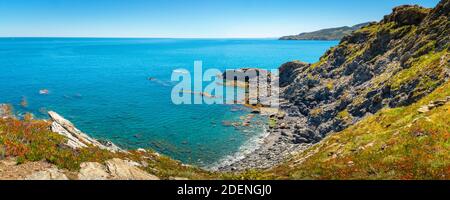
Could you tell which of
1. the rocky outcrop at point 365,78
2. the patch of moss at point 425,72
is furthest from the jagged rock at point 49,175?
the patch of moss at point 425,72

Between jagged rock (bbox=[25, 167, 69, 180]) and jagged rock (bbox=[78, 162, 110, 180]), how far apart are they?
977 mm

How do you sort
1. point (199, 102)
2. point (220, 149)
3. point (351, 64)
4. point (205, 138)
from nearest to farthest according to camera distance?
point (220, 149) < point (205, 138) < point (351, 64) < point (199, 102)

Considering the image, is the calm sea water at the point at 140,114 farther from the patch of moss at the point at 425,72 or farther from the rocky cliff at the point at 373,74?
the patch of moss at the point at 425,72

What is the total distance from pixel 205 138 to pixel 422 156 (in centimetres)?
5428

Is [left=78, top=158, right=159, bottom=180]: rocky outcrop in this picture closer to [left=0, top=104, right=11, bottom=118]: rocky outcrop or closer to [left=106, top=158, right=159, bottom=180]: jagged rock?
[left=106, top=158, right=159, bottom=180]: jagged rock

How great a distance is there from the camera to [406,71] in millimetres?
57781

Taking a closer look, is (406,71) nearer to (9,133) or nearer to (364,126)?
(364,126)

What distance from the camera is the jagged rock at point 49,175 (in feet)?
55.2

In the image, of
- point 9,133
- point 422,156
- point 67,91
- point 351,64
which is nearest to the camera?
point 422,156

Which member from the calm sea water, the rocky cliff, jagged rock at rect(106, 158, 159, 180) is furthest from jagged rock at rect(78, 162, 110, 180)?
the rocky cliff

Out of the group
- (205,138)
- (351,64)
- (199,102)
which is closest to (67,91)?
(199,102)

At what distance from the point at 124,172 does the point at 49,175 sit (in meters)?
4.34

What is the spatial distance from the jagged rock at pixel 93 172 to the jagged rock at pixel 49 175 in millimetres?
977
